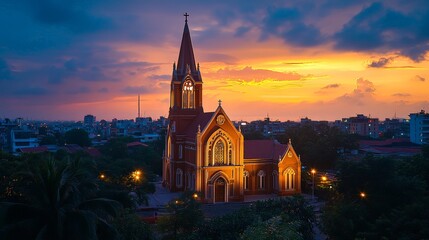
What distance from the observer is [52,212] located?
1321cm

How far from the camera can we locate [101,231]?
13867mm

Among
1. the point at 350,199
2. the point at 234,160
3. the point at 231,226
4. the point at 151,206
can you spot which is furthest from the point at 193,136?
the point at 231,226

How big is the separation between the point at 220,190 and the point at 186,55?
13.4 m

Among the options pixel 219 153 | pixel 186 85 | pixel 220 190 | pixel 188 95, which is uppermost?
pixel 186 85

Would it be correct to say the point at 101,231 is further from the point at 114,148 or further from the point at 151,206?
the point at 114,148

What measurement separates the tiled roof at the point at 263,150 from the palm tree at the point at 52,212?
88.2ft

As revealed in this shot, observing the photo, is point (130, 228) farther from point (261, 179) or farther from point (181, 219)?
point (261, 179)

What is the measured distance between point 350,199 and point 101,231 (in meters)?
15.4

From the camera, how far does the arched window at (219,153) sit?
37.6 m

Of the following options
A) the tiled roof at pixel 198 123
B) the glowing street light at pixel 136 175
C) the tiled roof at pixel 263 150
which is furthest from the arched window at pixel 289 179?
the glowing street light at pixel 136 175

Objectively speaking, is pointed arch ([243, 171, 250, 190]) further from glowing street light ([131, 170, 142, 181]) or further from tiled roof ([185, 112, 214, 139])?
glowing street light ([131, 170, 142, 181])

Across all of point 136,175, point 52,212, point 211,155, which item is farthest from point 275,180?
point 52,212

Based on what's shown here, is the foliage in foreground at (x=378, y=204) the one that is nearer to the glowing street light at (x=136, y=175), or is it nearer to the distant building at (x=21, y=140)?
the glowing street light at (x=136, y=175)

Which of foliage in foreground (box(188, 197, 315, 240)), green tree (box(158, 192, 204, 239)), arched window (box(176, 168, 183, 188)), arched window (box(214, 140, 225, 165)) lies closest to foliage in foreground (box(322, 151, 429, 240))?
foliage in foreground (box(188, 197, 315, 240))
